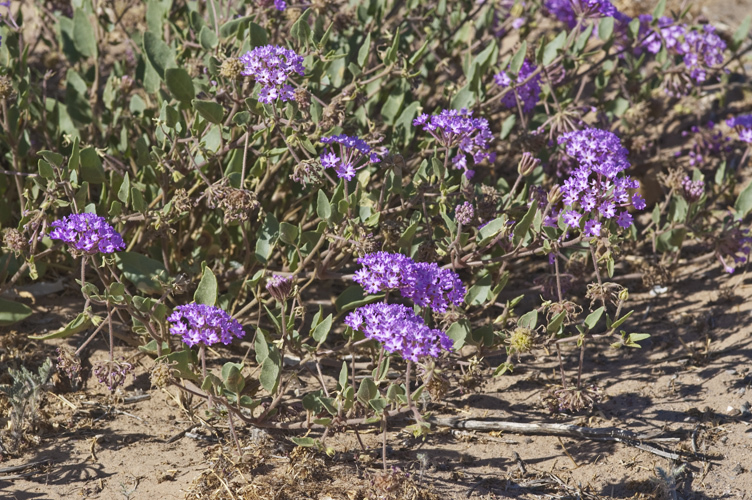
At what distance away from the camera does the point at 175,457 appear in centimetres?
332

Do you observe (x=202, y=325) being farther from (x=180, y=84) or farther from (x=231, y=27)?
(x=231, y=27)

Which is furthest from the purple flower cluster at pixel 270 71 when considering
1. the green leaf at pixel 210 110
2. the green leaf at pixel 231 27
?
the green leaf at pixel 231 27

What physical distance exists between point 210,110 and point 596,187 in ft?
5.65

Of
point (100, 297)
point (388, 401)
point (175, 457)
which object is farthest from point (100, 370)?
point (388, 401)

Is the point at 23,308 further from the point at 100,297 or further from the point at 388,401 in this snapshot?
the point at 388,401

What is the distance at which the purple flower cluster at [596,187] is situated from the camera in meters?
3.33

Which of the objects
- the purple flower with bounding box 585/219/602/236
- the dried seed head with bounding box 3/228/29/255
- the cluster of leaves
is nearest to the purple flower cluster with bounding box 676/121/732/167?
the cluster of leaves

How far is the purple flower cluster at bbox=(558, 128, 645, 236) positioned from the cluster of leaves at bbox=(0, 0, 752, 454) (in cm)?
8

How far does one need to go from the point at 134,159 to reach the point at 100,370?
188cm

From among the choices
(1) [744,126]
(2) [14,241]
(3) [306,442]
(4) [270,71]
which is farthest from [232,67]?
(1) [744,126]

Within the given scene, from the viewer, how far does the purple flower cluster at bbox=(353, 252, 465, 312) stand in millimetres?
3000

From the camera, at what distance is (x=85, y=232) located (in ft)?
9.84

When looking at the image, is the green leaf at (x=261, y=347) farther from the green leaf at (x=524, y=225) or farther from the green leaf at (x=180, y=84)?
the green leaf at (x=180, y=84)

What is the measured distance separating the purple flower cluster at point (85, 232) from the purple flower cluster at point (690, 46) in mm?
3367
